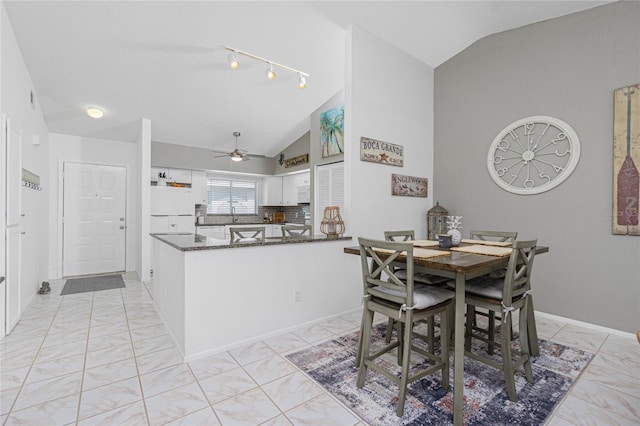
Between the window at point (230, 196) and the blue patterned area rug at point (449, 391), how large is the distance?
17.6 feet

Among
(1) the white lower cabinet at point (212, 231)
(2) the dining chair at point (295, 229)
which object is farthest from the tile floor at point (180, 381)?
(1) the white lower cabinet at point (212, 231)

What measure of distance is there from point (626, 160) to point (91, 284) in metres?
6.73

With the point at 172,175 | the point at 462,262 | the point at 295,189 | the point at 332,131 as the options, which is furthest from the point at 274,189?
the point at 462,262

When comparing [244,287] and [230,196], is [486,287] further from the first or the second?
[230,196]

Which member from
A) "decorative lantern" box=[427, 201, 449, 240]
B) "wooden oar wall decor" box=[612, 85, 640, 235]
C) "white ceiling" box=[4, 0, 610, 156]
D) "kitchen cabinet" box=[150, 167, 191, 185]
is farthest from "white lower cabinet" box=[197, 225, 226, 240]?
"wooden oar wall decor" box=[612, 85, 640, 235]

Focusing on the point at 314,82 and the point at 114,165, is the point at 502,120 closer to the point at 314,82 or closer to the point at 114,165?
the point at 314,82

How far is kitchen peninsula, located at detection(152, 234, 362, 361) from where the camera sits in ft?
7.82

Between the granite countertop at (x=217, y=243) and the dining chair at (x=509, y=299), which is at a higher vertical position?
the granite countertop at (x=217, y=243)

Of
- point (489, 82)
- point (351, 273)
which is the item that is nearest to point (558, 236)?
point (489, 82)

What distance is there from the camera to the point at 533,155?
11.2 ft

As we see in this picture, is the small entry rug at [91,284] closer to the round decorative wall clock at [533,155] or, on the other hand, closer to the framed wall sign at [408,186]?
the framed wall sign at [408,186]

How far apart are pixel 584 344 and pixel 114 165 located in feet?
22.6

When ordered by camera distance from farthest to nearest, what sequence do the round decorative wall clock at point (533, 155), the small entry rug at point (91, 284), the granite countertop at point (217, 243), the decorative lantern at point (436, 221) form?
the small entry rug at point (91, 284) → the decorative lantern at point (436, 221) → the round decorative wall clock at point (533, 155) → the granite countertop at point (217, 243)

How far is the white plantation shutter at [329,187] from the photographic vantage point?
5.03 m
